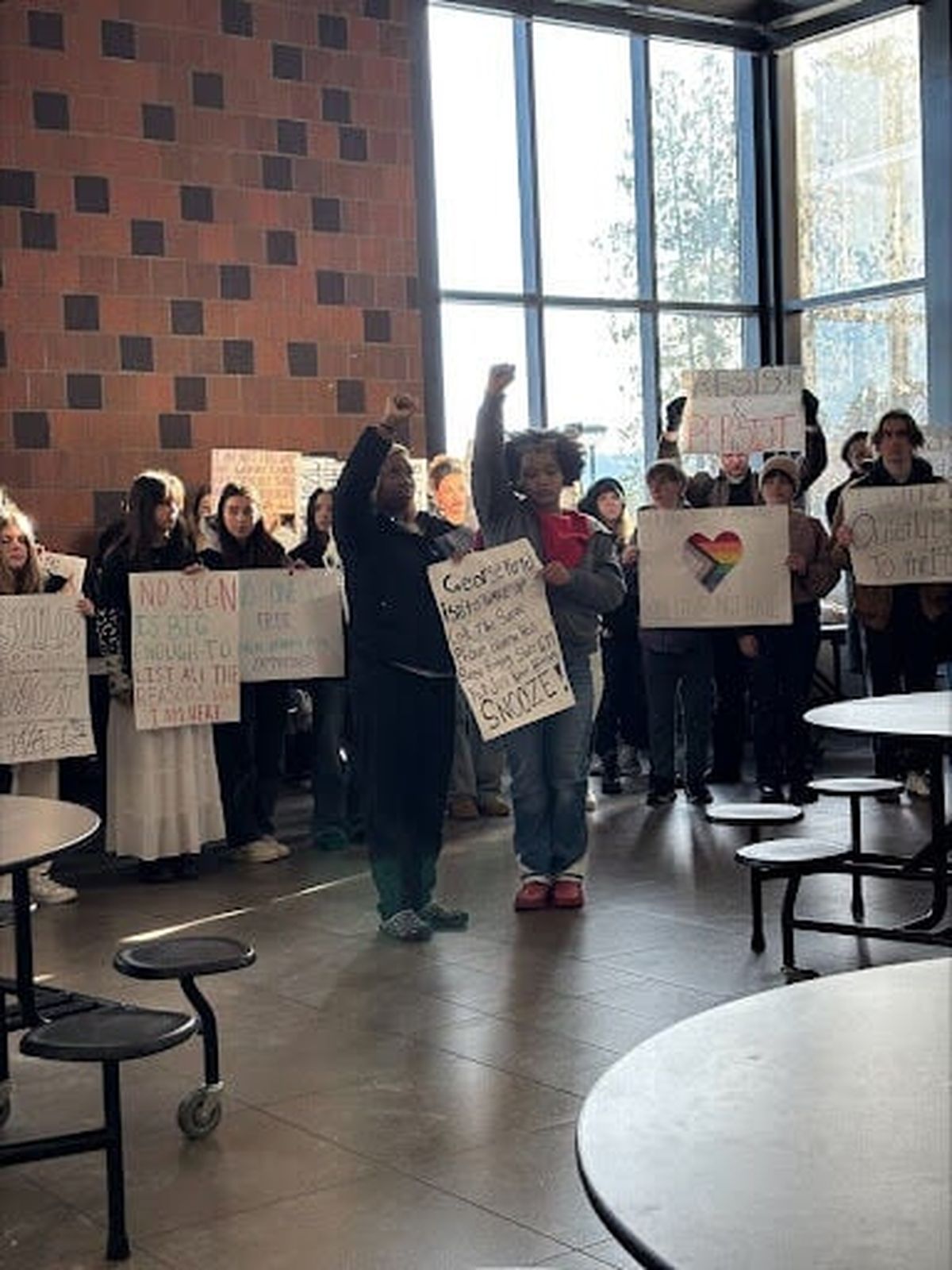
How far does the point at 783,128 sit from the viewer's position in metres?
10.4

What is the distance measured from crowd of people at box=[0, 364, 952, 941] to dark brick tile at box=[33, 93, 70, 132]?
169cm

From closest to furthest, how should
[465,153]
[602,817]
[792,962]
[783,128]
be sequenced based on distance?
[792,962] < [602,817] < [465,153] < [783,128]

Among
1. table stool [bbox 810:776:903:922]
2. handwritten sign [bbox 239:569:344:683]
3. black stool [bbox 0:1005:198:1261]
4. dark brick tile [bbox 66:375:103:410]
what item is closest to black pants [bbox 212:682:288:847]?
handwritten sign [bbox 239:569:344:683]

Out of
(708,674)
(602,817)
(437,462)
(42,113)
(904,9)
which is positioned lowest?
(602,817)

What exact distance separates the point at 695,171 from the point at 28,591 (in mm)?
5753

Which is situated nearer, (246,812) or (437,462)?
(246,812)

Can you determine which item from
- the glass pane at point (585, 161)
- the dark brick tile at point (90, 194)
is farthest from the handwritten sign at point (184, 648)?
the glass pane at point (585, 161)

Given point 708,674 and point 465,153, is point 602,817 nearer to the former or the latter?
point 708,674

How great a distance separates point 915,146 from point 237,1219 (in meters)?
8.11

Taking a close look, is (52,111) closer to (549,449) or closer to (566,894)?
(549,449)

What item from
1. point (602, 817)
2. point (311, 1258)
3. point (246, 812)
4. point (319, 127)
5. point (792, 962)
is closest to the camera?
point (311, 1258)

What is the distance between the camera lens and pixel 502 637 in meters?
5.05

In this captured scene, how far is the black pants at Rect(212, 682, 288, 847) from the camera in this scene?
21.2ft

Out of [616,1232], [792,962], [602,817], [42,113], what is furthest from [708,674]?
[616,1232]
